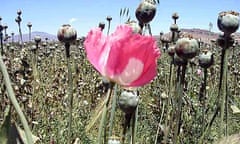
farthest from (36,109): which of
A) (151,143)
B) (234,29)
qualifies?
(234,29)

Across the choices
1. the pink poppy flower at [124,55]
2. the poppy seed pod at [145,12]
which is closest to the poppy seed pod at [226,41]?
the poppy seed pod at [145,12]

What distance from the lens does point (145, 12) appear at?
135 cm

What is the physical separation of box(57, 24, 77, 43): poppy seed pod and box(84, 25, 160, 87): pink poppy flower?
0.70 m

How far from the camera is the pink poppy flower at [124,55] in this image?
62 centimetres

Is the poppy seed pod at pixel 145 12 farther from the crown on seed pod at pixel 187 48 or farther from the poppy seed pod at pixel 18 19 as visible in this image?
the poppy seed pod at pixel 18 19

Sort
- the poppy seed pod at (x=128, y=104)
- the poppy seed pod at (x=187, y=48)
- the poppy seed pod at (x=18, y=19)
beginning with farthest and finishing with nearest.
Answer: the poppy seed pod at (x=18, y=19)
the poppy seed pod at (x=187, y=48)
the poppy seed pod at (x=128, y=104)

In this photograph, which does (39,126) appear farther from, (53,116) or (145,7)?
(145,7)

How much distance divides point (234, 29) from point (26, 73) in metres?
2.14

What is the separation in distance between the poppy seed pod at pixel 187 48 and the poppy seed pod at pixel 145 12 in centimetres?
19

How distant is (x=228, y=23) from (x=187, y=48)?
0.47 meters

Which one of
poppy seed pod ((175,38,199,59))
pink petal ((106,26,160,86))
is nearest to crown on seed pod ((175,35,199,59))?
poppy seed pod ((175,38,199,59))

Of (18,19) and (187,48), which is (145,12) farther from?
(18,19)

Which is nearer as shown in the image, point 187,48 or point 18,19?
point 187,48

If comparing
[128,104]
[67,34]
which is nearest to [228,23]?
[67,34]
